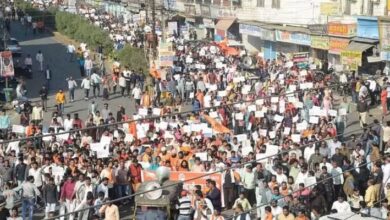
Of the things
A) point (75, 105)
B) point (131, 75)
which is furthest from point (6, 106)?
point (131, 75)

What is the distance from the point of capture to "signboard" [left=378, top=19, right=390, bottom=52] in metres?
30.8

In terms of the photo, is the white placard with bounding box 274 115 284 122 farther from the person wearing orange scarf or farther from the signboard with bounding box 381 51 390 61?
the signboard with bounding box 381 51 390 61

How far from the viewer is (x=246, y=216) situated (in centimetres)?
1413

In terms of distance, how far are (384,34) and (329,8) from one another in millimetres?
7637

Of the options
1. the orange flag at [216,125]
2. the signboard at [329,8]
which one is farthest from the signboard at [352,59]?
the orange flag at [216,125]

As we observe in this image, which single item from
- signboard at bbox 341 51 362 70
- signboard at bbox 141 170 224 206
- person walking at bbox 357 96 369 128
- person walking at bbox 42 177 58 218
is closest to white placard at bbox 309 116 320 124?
person walking at bbox 357 96 369 128

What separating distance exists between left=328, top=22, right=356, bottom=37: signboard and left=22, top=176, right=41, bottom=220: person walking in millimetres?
21554

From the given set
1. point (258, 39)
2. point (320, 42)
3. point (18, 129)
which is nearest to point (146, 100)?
point (18, 129)

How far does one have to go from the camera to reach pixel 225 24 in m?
49.0

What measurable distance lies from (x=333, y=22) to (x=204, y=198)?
23287 mm

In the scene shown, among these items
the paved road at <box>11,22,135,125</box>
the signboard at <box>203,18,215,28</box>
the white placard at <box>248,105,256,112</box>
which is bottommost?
the paved road at <box>11,22,135,125</box>

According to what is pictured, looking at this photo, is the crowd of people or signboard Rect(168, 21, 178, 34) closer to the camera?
the crowd of people

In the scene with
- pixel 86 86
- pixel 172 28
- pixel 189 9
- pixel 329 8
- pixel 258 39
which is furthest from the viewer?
pixel 189 9

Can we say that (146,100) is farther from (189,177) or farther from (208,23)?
(208,23)
